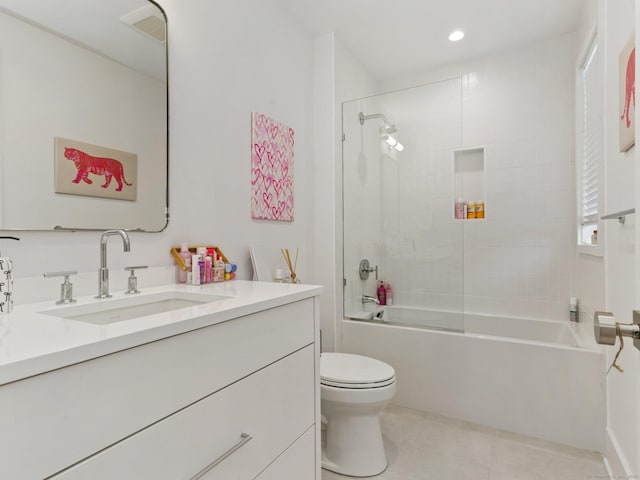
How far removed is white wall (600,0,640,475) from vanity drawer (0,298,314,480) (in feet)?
4.18

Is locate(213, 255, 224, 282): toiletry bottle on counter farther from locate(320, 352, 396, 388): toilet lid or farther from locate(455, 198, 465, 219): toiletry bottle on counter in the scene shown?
locate(455, 198, 465, 219): toiletry bottle on counter

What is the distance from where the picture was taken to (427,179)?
8.02ft

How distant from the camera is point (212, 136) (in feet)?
5.40

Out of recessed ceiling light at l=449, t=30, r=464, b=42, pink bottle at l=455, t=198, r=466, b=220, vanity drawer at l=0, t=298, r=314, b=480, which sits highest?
recessed ceiling light at l=449, t=30, r=464, b=42

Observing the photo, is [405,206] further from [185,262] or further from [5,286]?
[5,286]

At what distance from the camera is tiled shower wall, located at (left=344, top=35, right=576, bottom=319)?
241 cm

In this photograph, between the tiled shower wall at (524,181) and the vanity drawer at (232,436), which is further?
the tiled shower wall at (524,181)

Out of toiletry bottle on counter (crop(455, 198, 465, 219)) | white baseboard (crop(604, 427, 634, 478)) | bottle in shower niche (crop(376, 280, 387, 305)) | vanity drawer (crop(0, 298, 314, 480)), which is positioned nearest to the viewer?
vanity drawer (crop(0, 298, 314, 480))

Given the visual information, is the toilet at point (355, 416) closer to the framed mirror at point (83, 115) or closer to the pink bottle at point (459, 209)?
the framed mirror at point (83, 115)

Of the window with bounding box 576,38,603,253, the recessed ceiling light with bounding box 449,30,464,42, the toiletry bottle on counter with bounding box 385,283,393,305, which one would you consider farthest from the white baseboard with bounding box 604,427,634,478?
the recessed ceiling light with bounding box 449,30,464,42

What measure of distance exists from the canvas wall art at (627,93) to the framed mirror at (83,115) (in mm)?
1663

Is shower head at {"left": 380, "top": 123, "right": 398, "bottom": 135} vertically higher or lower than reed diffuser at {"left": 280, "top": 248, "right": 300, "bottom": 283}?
higher

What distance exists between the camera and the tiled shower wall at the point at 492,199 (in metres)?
2.41

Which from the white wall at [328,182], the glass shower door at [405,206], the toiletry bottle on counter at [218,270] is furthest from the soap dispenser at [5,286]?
the glass shower door at [405,206]
